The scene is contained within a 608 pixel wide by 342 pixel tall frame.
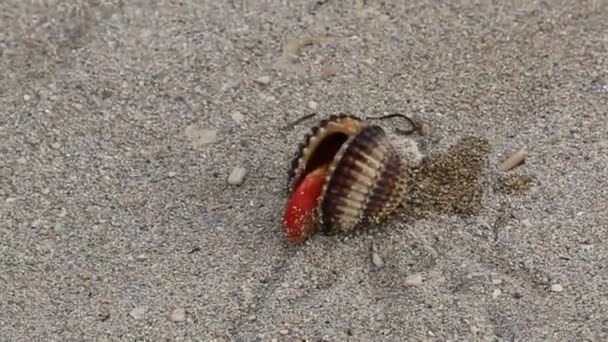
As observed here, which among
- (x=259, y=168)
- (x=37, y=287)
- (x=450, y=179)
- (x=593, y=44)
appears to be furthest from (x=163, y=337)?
(x=593, y=44)

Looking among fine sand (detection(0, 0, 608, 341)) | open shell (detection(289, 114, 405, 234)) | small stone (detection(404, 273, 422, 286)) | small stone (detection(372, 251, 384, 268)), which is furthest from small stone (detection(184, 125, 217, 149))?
small stone (detection(404, 273, 422, 286))

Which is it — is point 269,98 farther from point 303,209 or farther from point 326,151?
point 303,209

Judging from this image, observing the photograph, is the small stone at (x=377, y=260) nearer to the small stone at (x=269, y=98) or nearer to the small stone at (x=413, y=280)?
the small stone at (x=413, y=280)

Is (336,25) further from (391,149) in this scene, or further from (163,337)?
(163,337)

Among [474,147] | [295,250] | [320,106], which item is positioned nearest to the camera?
[295,250]

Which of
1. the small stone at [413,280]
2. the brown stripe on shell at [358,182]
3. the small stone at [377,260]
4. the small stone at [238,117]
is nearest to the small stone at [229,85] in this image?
the small stone at [238,117]

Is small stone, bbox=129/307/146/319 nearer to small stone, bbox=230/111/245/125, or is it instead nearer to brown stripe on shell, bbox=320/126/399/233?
brown stripe on shell, bbox=320/126/399/233

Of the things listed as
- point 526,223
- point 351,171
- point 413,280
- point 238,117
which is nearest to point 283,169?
point 238,117
